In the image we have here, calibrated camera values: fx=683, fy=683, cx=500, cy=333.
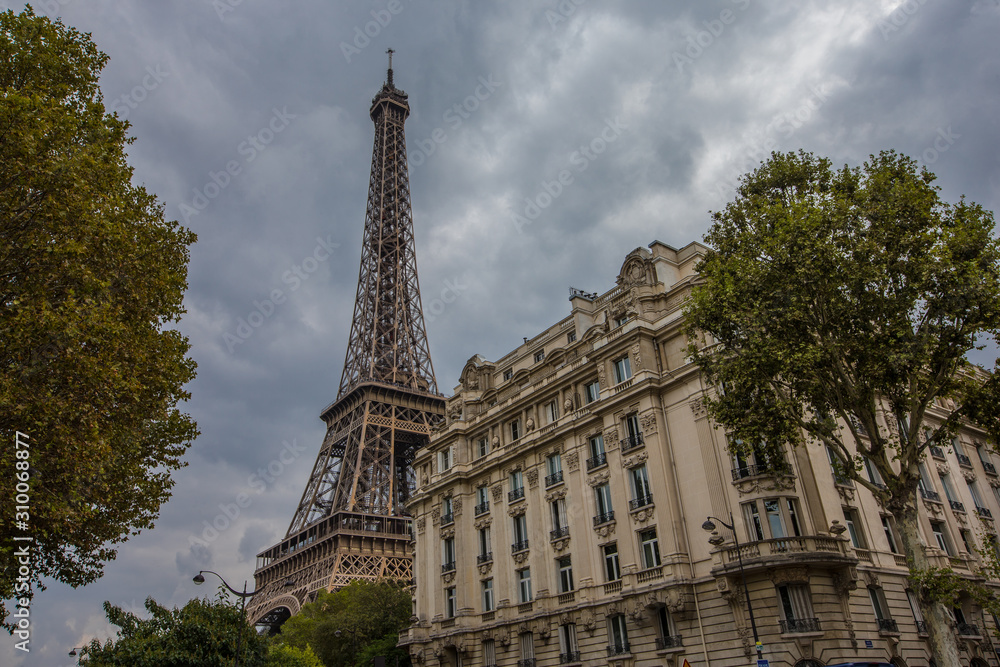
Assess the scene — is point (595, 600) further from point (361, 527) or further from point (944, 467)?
point (361, 527)

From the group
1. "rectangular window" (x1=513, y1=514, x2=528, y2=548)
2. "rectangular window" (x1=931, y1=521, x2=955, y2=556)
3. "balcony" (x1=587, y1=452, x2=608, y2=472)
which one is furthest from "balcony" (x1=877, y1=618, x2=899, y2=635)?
"rectangular window" (x1=513, y1=514, x2=528, y2=548)

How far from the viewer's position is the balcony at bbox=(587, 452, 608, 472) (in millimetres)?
36184

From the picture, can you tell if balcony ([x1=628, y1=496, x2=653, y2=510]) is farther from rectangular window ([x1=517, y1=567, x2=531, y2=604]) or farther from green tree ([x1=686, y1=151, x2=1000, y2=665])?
green tree ([x1=686, y1=151, x2=1000, y2=665])

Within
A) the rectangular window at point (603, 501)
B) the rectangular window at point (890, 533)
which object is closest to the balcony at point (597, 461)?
the rectangular window at point (603, 501)

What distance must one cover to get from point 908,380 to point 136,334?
77.2 ft

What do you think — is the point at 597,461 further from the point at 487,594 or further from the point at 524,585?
the point at 487,594

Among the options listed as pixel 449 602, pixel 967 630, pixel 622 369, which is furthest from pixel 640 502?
pixel 449 602

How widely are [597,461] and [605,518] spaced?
306 cm

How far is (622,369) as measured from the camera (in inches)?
1458

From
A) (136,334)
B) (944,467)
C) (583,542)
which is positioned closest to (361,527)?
(583,542)

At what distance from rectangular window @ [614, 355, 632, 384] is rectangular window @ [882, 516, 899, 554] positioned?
13.5 m

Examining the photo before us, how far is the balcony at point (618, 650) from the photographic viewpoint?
31.4 meters

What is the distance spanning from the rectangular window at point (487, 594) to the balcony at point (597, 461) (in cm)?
1009

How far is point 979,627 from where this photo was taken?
32.7m
